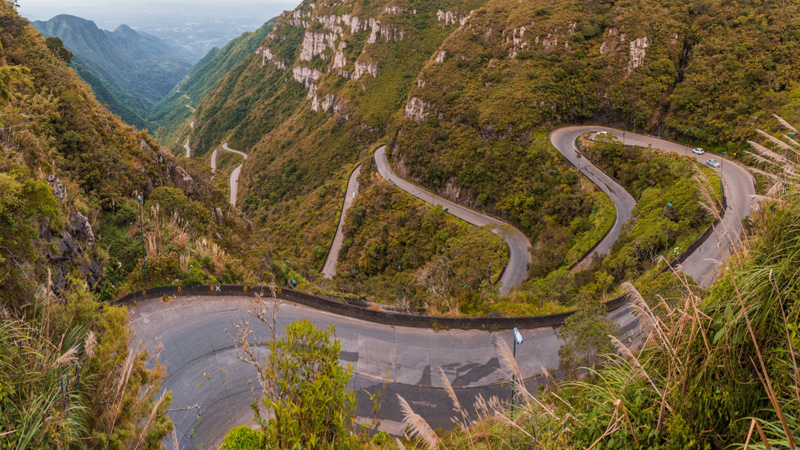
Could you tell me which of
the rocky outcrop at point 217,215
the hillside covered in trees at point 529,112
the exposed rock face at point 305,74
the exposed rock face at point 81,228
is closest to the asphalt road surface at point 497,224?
the hillside covered in trees at point 529,112

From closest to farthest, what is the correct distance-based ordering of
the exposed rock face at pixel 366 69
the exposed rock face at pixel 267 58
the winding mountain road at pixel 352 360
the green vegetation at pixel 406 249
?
1. the winding mountain road at pixel 352 360
2. the green vegetation at pixel 406 249
3. the exposed rock face at pixel 366 69
4. the exposed rock face at pixel 267 58

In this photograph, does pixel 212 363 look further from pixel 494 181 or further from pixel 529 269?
pixel 494 181

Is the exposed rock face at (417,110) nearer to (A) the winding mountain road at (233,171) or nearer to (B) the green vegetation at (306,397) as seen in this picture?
(A) the winding mountain road at (233,171)

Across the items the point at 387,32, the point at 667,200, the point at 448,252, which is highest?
the point at 387,32

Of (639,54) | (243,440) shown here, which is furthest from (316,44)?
(243,440)

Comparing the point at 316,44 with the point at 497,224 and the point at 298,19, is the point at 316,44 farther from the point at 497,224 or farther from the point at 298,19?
the point at 497,224

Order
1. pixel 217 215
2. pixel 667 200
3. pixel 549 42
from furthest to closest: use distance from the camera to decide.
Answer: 1. pixel 549 42
2. pixel 667 200
3. pixel 217 215

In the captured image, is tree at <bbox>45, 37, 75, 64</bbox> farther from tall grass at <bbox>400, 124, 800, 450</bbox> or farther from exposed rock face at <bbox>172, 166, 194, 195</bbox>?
tall grass at <bbox>400, 124, 800, 450</bbox>
